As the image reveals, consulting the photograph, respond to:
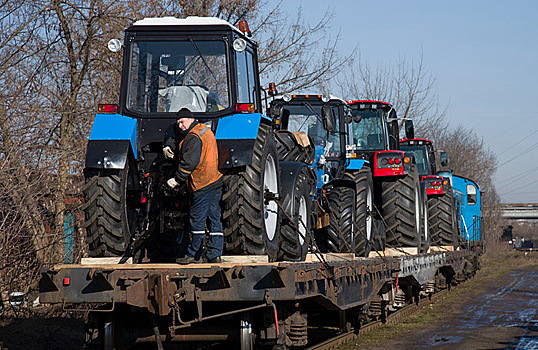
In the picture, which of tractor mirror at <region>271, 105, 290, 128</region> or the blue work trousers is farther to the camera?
tractor mirror at <region>271, 105, 290, 128</region>

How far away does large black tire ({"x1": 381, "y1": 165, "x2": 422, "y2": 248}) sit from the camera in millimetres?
13734

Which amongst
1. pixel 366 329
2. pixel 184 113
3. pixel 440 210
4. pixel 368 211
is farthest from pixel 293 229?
pixel 440 210

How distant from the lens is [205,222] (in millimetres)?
7008

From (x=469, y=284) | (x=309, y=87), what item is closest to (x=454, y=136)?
(x=469, y=284)

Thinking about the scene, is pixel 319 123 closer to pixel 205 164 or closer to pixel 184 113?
pixel 184 113

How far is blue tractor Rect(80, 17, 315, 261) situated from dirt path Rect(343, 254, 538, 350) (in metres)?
3.34

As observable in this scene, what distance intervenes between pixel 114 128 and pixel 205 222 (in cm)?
144

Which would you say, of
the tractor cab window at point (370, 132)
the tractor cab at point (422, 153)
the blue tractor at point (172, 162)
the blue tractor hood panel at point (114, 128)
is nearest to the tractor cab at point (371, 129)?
the tractor cab window at point (370, 132)

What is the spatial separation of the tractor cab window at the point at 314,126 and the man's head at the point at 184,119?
517cm

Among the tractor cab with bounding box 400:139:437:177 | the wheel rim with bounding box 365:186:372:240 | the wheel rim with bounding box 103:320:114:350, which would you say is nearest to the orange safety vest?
the wheel rim with bounding box 103:320:114:350

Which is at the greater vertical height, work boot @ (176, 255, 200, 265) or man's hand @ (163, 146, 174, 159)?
man's hand @ (163, 146, 174, 159)

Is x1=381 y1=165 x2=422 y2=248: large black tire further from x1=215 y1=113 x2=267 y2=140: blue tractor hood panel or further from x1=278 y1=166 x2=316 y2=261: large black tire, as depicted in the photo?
x1=215 y1=113 x2=267 y2=140: blue tractor hood panel

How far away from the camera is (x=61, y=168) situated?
1291 centimetres

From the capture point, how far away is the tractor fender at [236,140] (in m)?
7.02
